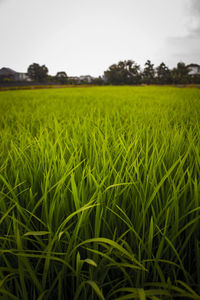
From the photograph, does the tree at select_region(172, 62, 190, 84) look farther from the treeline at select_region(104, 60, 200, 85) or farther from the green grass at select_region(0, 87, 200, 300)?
the green grass at select_region(0, 87, 200, 300)

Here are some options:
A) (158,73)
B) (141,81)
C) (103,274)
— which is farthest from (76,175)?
(158,73)

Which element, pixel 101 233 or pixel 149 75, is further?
pixel 149 75

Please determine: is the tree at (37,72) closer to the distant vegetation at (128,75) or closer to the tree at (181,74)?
the distant vegetation at (128,75)

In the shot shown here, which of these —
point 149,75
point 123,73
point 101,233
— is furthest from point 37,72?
point 101,233

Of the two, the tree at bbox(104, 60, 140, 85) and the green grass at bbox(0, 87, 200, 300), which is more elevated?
the tree at bbox(104, 60, 140, 85)

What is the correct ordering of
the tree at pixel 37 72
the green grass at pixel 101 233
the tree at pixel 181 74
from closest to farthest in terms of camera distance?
1. the green grass at pixel 101 233
2. the tree at pixel 181 74
3. the tree at pixel 37 72

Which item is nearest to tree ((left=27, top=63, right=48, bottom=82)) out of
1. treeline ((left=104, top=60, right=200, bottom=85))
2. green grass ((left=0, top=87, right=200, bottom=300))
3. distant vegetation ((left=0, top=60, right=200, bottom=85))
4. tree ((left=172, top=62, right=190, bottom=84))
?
distant vegetation ((left=0, top=60, right=200, bottom=85))

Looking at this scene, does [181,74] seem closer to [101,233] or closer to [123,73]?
[123,73]

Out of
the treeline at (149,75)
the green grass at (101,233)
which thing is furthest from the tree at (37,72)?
the green grass at (101,233)

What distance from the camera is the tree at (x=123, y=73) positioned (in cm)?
4496

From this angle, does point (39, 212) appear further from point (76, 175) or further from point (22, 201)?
point (76, 175)

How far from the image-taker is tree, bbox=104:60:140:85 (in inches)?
1770

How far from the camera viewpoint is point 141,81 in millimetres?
44375

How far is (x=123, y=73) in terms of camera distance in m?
46.7
